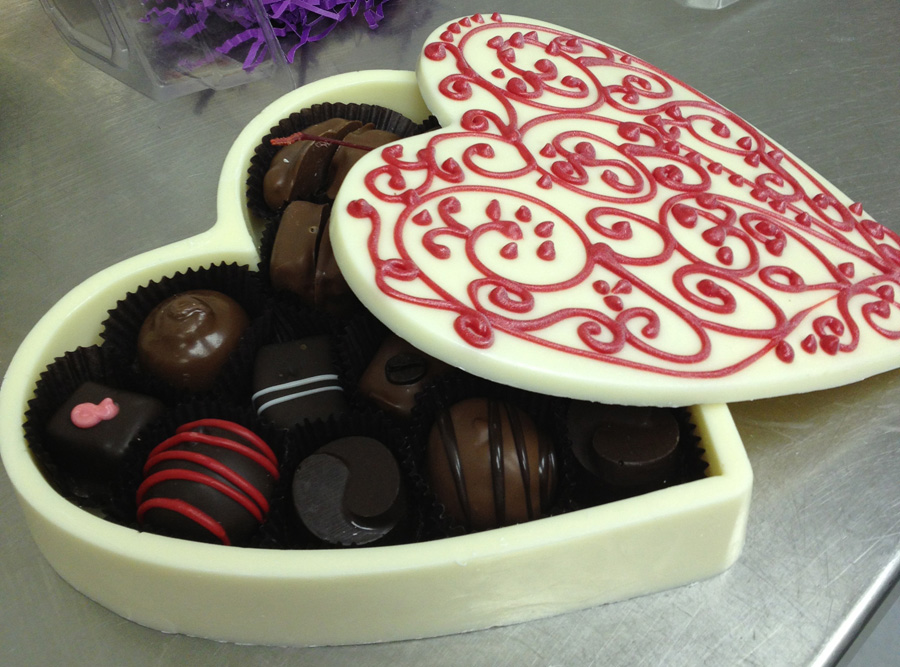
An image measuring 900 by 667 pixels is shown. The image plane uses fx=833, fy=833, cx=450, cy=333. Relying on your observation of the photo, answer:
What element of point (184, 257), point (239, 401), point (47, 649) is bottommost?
point (47, 649)

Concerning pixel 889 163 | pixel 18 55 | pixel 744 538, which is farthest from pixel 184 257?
pixel 889 163

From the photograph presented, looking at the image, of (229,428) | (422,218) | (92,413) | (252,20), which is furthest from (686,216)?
(252,20)

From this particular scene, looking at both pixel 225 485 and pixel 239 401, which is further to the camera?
pixel 239 401

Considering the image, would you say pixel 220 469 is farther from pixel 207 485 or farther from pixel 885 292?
pixel 885 292

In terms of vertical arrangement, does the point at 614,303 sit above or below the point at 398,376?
above

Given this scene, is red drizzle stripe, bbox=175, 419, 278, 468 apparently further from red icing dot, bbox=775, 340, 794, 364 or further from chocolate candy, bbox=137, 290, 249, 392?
red icing dot, bbox=775, 340, 794, 364

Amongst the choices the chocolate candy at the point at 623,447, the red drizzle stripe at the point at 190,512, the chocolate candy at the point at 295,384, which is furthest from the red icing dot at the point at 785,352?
the red drizzle stripe at the point at 190,512

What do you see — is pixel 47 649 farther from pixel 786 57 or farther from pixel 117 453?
pixel 786 57
